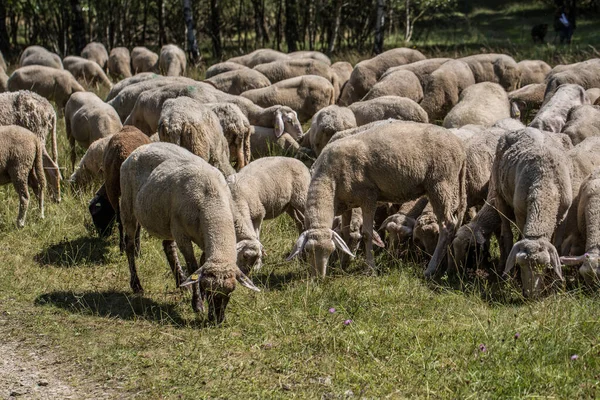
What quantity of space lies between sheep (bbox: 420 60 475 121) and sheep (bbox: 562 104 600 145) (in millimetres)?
3360

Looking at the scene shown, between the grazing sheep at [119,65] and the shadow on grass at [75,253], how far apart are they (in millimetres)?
14565

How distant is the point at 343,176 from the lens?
8.55 m

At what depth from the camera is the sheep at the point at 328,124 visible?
12.0m

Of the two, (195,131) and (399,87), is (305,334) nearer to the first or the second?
(195,131)

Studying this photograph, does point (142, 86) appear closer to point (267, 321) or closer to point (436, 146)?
point (436, 146)

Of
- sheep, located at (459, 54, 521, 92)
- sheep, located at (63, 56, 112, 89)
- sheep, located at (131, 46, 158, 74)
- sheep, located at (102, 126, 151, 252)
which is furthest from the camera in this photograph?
sheep, located at (131, 46, 158, 74)

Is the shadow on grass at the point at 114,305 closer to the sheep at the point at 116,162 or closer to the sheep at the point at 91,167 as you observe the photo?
the sheep at the point at 116,162

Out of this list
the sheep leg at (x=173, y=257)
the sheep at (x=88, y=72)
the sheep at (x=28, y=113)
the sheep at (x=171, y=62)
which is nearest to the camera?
the sheep leg at (x=173, y=257)

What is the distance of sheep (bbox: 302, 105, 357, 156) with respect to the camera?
39.5 feet

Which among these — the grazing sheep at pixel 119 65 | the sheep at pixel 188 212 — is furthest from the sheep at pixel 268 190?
the grazing sheep at pixel 119 65

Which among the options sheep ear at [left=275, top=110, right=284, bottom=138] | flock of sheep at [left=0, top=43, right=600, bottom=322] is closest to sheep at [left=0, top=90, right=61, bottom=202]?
flock of sheep at [left=0, top=43, right=600, bottom=322]

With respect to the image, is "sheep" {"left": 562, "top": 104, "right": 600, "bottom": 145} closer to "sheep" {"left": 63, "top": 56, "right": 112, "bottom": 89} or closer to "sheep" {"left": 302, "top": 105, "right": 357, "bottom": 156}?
"sheep" {"left": 302, "top": 105, "right": 357, "bottom": 156}

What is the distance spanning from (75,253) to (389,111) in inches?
211

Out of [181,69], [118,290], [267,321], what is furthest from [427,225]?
[181,69]
